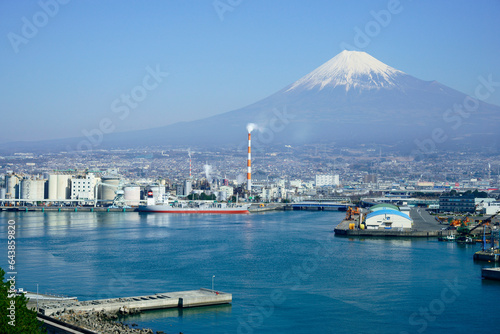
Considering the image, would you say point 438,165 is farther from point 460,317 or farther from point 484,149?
point 460,317

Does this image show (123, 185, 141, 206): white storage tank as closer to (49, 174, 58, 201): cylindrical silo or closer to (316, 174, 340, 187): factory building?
(49, 174, 58, 201): cylindrical silo

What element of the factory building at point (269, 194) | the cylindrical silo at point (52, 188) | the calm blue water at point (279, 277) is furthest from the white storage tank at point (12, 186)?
the calm blue water at point (279, 277)

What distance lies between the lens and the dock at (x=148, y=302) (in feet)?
15.8

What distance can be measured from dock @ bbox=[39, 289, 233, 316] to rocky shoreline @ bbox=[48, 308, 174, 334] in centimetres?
5

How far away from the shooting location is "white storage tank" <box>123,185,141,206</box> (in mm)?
18453

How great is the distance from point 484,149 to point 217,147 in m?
19.0

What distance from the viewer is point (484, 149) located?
149ft

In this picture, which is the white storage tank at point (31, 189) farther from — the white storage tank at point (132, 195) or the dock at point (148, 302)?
the dock at point (148, 302)

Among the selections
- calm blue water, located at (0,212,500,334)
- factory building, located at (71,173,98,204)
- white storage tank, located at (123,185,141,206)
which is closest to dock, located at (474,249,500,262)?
calm blue water, located at (0,212,500,334)

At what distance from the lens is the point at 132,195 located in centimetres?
1856

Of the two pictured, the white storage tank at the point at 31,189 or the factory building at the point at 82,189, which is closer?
the white storage tank at the point at 31,189

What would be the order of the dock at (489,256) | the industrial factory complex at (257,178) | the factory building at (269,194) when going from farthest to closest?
the factory building at (269,194)
the industrial factory complex at (257,178)
the dock at (489,256)

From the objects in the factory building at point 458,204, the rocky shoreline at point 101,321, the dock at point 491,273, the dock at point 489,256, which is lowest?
the rocky shoreline at point 101,321

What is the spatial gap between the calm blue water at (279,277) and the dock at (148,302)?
11cm
